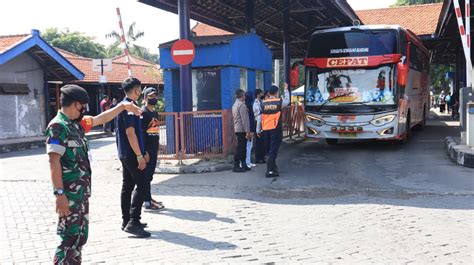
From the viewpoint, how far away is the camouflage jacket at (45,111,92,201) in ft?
11.6

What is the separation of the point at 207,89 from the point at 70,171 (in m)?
8.39

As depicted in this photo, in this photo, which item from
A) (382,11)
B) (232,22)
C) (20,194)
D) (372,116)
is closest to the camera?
(20,194)

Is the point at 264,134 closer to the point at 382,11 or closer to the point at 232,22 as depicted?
the point at 232,22

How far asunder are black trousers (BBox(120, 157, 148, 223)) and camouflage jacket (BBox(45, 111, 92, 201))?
1.66 m

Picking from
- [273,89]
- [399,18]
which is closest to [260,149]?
[273,89]

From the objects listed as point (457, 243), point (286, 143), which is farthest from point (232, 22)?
point (457, 243)

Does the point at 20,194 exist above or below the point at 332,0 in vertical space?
below

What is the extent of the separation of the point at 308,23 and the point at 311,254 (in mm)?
15273

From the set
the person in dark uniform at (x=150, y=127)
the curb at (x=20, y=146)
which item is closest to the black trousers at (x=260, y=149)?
the person in dark uniform at (x=150, y=127)

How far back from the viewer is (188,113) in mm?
10125

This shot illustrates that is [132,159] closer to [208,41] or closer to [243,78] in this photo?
[208,41]

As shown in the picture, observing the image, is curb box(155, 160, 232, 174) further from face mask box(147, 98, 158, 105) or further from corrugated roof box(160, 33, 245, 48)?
face mask box(147, 98, 158, 105)

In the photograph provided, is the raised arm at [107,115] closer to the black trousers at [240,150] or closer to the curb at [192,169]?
the black trousers at [240,150]

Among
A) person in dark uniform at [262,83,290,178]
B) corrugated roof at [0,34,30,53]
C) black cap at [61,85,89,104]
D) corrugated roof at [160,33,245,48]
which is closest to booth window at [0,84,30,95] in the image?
corrugated roof at [0,34,30,53]
